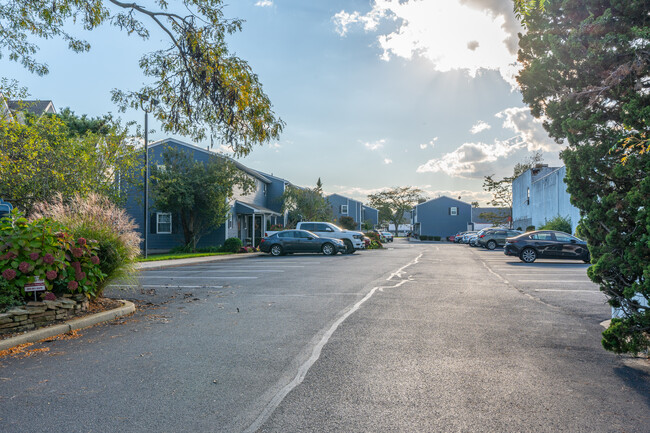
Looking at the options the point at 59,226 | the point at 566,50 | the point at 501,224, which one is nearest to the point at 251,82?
the point at 59,226

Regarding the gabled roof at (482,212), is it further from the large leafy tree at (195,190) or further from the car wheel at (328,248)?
the large leafy tree at (195,190)

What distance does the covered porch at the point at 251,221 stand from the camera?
32.1 m

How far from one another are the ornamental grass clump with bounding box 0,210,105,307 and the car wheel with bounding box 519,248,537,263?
63.5ft

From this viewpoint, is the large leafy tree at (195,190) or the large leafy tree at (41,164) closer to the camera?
the large leafy tree at (41,164)

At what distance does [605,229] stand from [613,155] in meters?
0.88

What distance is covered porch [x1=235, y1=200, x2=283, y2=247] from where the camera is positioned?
32.1 m

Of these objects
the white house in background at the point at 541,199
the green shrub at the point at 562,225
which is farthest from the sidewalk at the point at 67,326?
the green shrub at the point at 562,225

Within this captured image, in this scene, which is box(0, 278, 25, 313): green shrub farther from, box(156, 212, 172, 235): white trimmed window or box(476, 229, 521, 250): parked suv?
box(476, 229, 521, 250): parked suv

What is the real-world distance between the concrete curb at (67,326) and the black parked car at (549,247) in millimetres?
18812

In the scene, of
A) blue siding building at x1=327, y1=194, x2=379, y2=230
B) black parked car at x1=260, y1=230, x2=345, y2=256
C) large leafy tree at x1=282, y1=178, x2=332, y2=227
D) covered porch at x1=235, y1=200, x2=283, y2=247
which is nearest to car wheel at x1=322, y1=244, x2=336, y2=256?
black parked car at x1=260, y1=230, x2=345, y2=256

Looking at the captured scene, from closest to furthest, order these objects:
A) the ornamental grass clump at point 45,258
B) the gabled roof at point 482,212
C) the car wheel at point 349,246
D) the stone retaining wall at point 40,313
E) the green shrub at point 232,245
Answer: the stone retaining wall at point 40,313 < the ornamental grass clump at point 45,258 < the car wheel at point 349,246 < the green shrub at point 232,245 < the gabled roof at point 482,212

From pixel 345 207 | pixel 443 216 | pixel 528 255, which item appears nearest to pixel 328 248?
pixel 528 255

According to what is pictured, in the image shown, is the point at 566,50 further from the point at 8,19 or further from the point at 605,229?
the point at 8,19

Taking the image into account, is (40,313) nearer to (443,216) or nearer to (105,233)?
(105,233)
